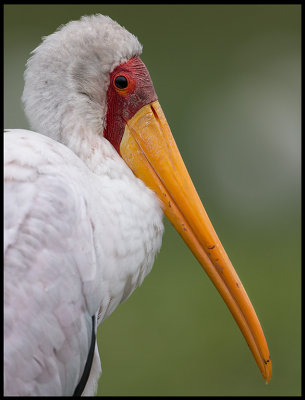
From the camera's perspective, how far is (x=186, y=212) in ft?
4.28

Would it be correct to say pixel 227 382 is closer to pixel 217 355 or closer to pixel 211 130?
pixel 217 355

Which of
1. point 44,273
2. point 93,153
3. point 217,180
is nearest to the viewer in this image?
point 44,273

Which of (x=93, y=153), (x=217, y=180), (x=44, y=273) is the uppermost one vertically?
(x=93, y=153)

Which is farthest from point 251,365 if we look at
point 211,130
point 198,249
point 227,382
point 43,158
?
point 211,130

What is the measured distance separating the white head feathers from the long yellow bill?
0.10 m

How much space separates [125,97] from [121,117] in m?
0.04

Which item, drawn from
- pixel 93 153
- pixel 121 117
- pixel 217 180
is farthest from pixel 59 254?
pixel 217 180

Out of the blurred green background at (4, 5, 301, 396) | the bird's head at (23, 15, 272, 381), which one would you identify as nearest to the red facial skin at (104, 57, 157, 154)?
the bird's head at (23, 15, 272, 381)

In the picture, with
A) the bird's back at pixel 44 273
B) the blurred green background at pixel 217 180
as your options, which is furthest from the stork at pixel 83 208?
the blurred green background at pixel 217 180

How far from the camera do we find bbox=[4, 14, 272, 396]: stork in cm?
107

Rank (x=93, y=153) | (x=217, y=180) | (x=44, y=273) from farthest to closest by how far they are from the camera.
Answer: (x=217, y=180) < (x=93, y=153) < (x=44, y=273)

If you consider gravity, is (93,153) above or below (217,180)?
above

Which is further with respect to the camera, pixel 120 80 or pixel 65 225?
pixel 120 80

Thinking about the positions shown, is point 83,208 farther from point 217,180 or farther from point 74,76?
point 217,180
